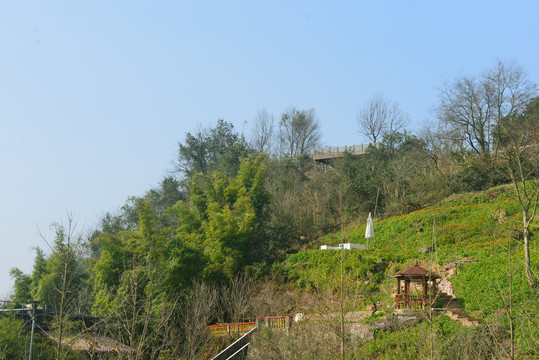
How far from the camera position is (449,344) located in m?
13.6

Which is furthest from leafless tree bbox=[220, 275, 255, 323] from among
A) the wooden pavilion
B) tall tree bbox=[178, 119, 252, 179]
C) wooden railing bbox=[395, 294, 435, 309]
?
tall tree bbox=[178, 119, 252, 179]

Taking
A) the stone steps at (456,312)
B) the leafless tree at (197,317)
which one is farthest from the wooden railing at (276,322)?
the stone steps at (456,312)

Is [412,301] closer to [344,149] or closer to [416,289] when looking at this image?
[416,289]

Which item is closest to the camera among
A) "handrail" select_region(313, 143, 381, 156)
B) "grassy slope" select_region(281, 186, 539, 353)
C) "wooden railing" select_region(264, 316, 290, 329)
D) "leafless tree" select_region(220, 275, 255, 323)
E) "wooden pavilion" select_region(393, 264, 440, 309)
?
"wooden pavilion" select_region(393, 264, 440, 309)

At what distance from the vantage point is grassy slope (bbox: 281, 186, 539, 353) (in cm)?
1708

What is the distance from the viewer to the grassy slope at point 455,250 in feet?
56.0

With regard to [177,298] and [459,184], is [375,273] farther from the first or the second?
[459,184]

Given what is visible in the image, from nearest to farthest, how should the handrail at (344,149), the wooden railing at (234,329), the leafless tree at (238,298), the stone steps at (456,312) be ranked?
1. the stone steps at (456,312)
2. the wooden railing at (234,329)
3. the leafless tree at (238,298)
4. the handrail at (344,149)

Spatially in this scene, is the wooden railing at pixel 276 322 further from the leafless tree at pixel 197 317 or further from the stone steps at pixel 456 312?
the stone steps at pixel 456 312

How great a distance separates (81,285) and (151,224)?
8904 millimetres

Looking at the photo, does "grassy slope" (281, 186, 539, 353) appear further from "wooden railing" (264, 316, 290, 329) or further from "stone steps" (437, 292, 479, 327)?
"wooden railing" (264, 316, 290, 329)

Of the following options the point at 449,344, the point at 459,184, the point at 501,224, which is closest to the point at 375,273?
the point at 501,224

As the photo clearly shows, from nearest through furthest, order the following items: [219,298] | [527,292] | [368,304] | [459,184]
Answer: [527,292]
[368,304]
[219,298]
[459,184]

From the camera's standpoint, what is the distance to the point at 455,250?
21.2 metres
